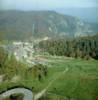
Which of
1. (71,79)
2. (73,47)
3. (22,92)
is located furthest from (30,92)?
(73,47)

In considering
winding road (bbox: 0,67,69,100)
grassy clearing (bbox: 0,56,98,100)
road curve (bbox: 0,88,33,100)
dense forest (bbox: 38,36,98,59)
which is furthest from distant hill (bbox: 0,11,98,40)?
road curve (bbox: 0,88,33,100)

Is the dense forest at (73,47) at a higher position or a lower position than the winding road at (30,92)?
Answer: higher

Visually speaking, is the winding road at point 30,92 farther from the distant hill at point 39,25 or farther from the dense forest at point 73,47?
the distant hill at point 39,25

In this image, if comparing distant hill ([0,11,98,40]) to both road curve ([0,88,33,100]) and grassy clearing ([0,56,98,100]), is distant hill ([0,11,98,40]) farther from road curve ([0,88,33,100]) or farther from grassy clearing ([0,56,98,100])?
road curve ([0,88,33,100])

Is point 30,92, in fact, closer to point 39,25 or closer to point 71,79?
point 71,79

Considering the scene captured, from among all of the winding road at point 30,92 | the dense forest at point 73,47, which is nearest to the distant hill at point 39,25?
the dense forest at point 73,47

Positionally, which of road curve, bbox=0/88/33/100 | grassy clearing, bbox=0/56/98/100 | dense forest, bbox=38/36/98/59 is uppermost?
dense forest, bbox=38/36/98/59
